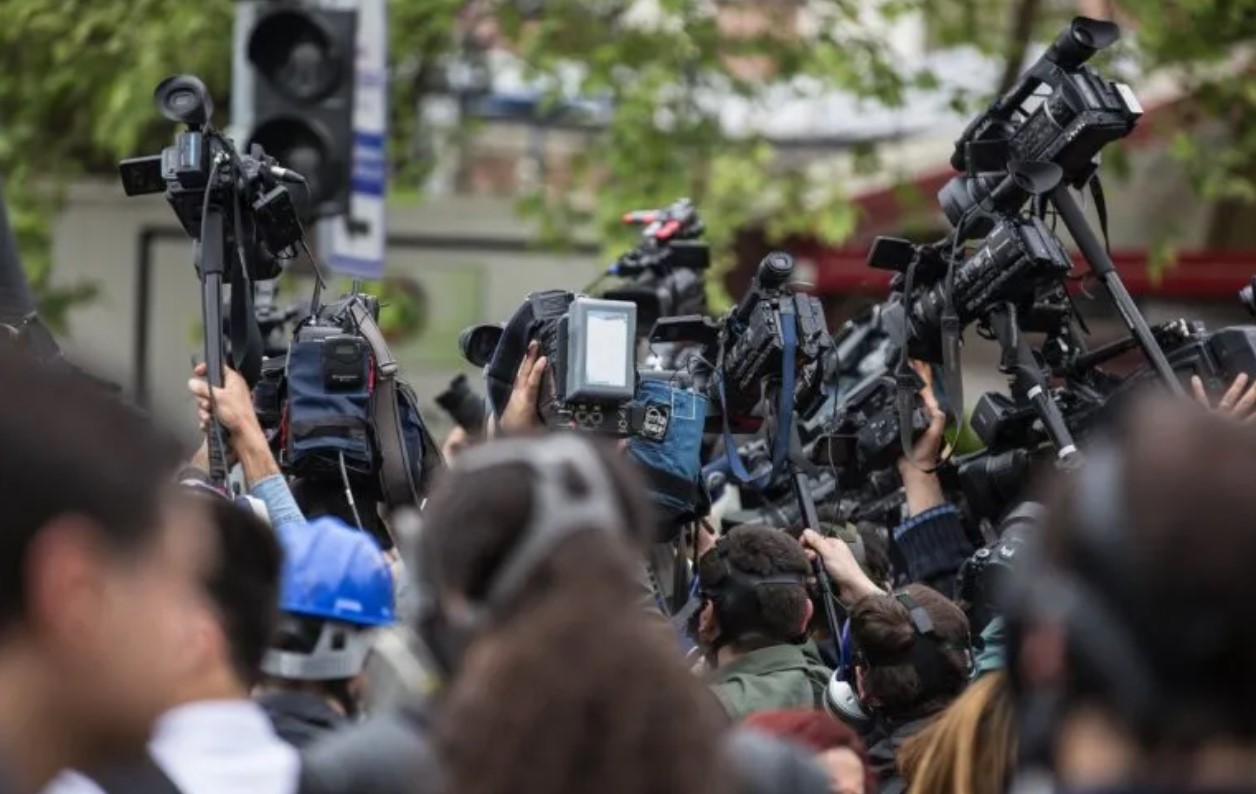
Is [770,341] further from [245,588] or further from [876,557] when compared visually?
[245,588]

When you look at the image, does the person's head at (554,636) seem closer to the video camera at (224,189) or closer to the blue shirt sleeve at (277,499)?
the blue shirt sleeve at (277,499)

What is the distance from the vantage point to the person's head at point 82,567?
8.09 ft

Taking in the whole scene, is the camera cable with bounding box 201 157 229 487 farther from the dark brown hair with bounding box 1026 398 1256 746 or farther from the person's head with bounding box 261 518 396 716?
the dark brown hair with bounding box 1026 398 1256 746

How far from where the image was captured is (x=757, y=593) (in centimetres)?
526

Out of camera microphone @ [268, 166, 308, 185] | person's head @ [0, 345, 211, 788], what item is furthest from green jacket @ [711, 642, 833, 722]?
person's head @ [0, 345, 211, 788]

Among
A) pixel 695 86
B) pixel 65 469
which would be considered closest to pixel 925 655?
pixel 65 469

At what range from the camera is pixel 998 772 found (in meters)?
3.54

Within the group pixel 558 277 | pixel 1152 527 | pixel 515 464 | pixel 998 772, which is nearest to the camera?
pixel 1152 527

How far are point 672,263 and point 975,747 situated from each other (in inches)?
174

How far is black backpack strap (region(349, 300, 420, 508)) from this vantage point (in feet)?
18.3

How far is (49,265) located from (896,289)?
8.91 meters

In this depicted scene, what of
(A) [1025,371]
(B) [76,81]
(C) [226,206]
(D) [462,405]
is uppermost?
(B) [76,81]

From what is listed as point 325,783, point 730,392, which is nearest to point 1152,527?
point 325,783

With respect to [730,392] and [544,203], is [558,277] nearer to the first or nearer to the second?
[544,203]
